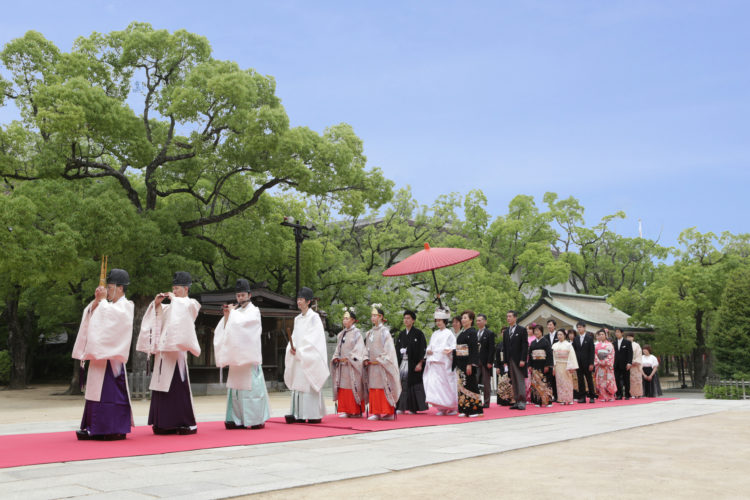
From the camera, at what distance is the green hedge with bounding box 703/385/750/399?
14188 mm

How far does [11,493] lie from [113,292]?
319 cm

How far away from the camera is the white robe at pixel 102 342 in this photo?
22.2 ft

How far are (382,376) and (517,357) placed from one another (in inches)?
134

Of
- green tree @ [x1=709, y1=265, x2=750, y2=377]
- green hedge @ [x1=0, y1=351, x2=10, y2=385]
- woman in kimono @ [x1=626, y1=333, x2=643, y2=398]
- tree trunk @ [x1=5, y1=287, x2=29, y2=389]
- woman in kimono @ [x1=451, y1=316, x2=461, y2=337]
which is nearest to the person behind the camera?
woman in kimono @ [x1=451, y1=316, x2=461, y2=337]

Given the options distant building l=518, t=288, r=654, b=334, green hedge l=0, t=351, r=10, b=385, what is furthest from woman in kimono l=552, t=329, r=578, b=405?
green hedge l=0, t=351, r=10, b=385

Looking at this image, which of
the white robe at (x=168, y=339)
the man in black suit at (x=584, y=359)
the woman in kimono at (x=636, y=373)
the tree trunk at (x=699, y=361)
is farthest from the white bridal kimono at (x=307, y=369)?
the tree trunk at (x=699, y=361)

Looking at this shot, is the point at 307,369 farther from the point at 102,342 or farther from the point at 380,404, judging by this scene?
the point at 102,342

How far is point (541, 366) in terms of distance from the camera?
41.5 feet

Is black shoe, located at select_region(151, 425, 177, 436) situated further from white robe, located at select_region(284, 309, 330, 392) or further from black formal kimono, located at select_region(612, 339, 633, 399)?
black formal kimono, located at select_region(612, 339, 633, 399)

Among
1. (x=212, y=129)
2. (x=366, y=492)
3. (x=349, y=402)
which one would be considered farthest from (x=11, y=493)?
(x=212, y=129)

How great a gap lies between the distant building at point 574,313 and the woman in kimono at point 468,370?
1369 centimetres

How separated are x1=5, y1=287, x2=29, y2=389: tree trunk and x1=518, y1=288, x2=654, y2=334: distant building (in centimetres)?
1955

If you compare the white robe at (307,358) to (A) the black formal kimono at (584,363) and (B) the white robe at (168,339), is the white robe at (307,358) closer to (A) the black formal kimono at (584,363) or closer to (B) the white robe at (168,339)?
(B) the white robe at (168,339)

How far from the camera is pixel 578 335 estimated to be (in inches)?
575
